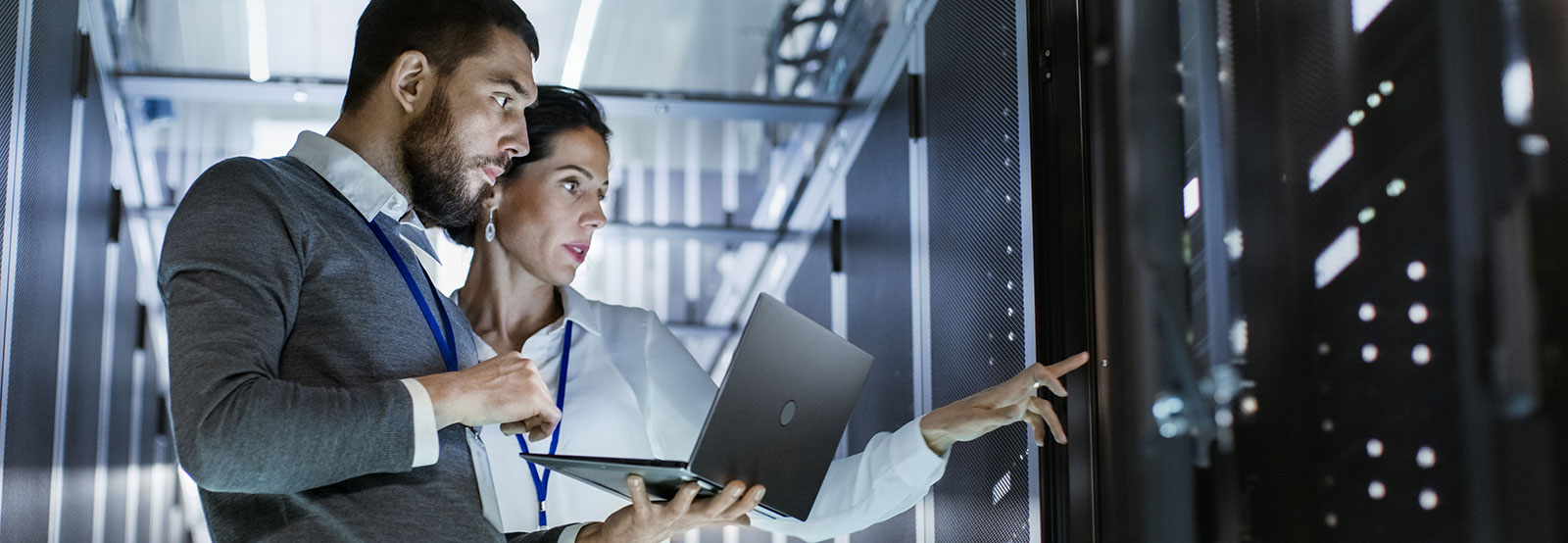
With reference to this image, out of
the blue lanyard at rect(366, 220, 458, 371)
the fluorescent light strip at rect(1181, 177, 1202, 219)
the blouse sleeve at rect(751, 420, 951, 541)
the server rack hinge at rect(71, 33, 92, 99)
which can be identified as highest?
the server rack hinge at rect(71, 33, 92, 99)

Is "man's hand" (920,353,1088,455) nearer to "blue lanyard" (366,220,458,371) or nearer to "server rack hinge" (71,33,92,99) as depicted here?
"blue lanyard" (366,220,458,371)

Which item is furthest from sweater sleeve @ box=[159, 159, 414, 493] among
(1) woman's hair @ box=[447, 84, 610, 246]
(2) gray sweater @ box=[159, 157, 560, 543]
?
(1) woman's hair @ box=[447, 84, 610, 246]

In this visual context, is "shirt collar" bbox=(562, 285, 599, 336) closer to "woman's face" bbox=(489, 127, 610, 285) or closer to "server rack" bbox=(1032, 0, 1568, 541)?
"woman's face" bbox=(489, 127, 610, 285)

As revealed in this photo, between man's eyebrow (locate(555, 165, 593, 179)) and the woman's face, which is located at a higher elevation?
man's eyebrow (locate(555, 165, 593, 179))

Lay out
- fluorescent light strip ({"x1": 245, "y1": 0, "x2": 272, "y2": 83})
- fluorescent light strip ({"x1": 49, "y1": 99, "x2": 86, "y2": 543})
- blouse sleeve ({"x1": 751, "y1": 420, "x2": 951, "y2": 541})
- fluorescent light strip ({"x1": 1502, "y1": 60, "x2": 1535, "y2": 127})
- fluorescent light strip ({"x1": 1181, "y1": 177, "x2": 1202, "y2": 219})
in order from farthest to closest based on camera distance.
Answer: fluorescent light strip ({"x1": 245, "y1": 0, "x2": 272, "y2": 83}), fluorescent light strip ({"x1": 49, "y1": 99, "x2": 86, "y2": 543}), blouse sleeve ({"x1": 751, "y1": 420, "x2": 951, "y2": 541}), fluorescent light strip ({"x1": 1181, "y1": 177, "x2": 1202, "y2": 219}), fluorescent light strip ({"x1": 1502, "y1": 60, "x2": 1535, "y2": 127})

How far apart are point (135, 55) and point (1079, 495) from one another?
2.52 m

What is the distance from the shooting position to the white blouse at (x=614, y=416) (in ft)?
7.47

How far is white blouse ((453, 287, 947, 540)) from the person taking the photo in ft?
7.47

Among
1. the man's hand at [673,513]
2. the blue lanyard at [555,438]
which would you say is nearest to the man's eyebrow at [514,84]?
the man's hand at [673,513]

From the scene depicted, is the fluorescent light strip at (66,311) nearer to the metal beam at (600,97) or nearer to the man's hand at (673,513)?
the metal beam at (600,97)

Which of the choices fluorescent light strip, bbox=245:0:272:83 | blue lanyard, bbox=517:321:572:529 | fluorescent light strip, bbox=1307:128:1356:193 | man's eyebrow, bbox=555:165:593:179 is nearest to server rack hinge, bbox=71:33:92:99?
fluorescent light strip, bbox=245:0:272:83

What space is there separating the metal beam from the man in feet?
6.00

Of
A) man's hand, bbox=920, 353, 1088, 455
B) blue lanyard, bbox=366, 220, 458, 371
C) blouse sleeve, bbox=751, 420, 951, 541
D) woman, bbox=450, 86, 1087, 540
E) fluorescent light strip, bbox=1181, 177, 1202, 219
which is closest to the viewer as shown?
blue lanyard, bbox=366, 220, 458, 371

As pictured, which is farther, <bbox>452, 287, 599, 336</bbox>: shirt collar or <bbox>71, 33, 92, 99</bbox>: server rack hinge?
<bbox>71, 33, 92, 99</bbox>: server rack hinge
